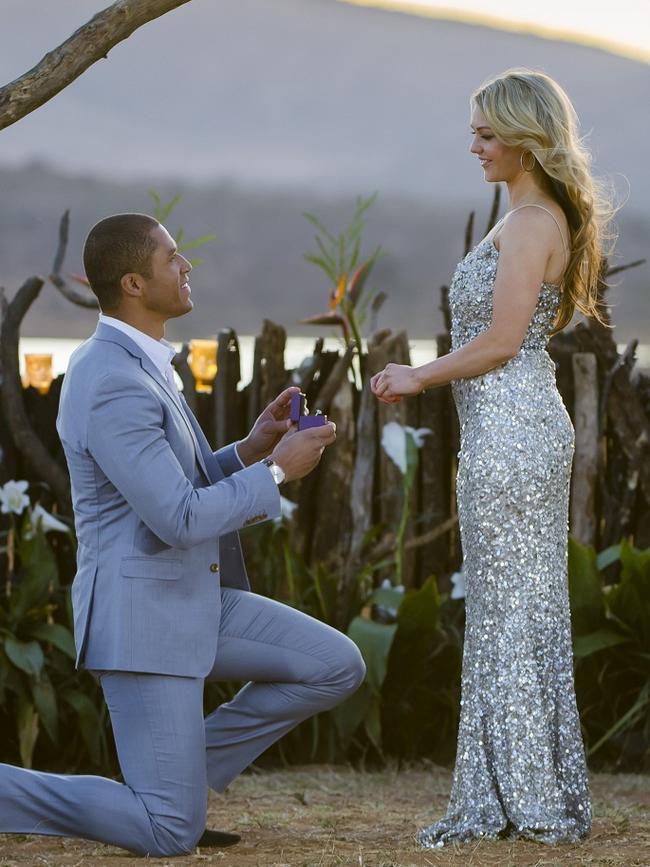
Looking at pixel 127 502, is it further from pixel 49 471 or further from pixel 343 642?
pixel 49 471

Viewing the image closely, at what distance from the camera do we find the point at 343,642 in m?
3.66

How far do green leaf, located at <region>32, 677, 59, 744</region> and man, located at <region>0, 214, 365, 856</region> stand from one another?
1.49 m

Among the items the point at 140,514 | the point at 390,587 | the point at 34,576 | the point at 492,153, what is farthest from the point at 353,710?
the point at 492,153

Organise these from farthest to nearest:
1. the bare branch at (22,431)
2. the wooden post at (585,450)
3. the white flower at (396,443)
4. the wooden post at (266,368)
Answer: the wooden post at (266,368)
the wooden post at (585,450)
the bare branch at (22,431)
the white flower at (396,443)

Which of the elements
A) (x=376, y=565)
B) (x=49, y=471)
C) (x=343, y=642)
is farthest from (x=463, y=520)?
(x=49, y=471)

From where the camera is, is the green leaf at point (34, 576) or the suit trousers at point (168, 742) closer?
the suit trousers at point (168, 742)

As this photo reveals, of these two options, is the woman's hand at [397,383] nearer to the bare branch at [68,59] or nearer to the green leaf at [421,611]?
the bare branch at [68,59]

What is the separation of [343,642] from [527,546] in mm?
566

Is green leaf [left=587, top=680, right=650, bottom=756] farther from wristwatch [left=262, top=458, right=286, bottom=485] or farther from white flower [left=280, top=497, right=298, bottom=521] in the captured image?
wristwatch [left=262, top=458, right=286, bottom=485]

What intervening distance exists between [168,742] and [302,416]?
0.90 meters

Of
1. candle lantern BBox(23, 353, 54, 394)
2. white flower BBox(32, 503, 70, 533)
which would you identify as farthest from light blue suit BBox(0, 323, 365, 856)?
candle lantern BBox(23, 353, 54, 394)

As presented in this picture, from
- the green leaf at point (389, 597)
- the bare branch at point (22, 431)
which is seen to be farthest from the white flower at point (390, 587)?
the bare branch at point (22, 431)

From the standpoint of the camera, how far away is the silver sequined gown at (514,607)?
3.57 metres

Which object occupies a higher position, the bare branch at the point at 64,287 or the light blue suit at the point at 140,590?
the bare branch at the point at 64,287
